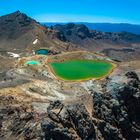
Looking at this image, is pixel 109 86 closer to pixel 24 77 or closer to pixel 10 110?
pixel 10 110

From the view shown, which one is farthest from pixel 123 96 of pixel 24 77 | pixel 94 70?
pixel 94 70

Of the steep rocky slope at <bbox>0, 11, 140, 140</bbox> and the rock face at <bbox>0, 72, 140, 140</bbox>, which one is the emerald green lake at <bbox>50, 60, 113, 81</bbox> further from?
the rock face at <bbox>0, 72, 140, 140</bbox>

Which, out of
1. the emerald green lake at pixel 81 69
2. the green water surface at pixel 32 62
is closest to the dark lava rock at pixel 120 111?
the emerald green lake at pixel 81 69

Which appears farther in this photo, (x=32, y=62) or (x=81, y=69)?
(x=32, y=62)

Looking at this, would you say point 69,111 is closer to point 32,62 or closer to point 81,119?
point 81,119


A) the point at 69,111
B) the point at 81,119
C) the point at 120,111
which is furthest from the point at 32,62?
→ the point at 81,119

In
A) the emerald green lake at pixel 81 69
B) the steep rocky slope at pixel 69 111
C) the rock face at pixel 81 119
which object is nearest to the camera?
the rock face at pixel 81 119

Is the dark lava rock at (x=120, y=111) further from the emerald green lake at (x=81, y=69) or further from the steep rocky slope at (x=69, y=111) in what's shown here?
the emerald green lake at (x=81, y=69)
